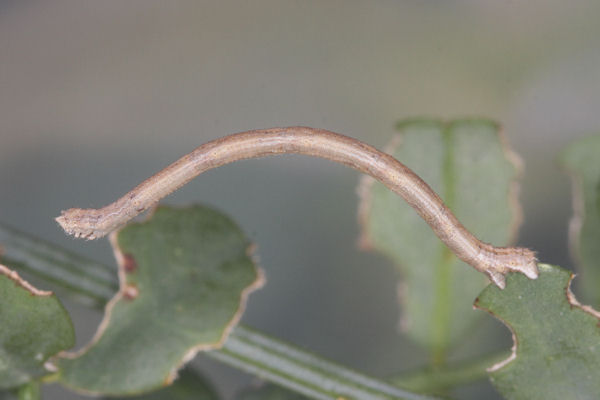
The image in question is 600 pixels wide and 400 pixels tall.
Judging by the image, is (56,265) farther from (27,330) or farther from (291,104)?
(291,104)

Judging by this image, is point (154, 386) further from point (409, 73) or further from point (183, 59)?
point (409, 73)

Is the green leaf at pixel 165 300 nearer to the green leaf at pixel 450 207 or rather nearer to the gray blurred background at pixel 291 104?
the green leaf at pixel 450 207

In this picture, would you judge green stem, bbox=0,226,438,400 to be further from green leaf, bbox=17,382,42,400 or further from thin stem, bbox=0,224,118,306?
green leaf, bbox=17,382,42,400

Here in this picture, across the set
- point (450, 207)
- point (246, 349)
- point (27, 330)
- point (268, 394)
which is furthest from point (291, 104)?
point (27, 330)

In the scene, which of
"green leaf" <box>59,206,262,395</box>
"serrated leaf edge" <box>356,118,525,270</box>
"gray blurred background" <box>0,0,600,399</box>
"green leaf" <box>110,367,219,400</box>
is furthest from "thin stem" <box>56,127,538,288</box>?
"gray blurred background" <box>0,0,600,399</box>

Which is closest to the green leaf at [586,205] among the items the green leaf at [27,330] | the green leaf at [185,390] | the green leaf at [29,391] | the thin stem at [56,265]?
the green leaf at [185,390]

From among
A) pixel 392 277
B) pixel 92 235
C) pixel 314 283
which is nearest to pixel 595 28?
pixel 392 277
